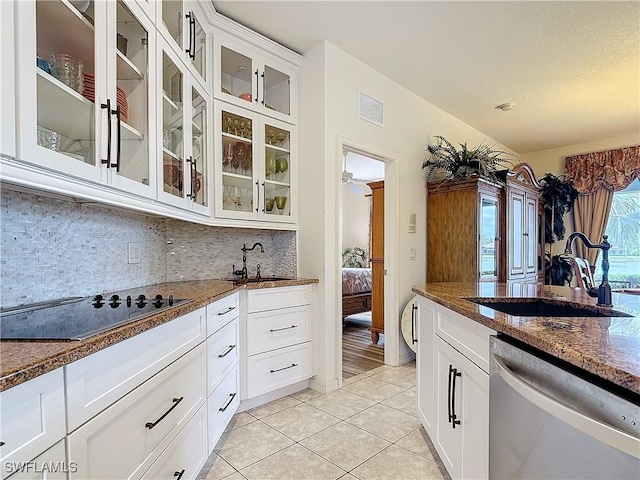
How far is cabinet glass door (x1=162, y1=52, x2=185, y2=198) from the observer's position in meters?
1.76

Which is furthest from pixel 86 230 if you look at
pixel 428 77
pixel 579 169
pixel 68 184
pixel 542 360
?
pixel 579 169

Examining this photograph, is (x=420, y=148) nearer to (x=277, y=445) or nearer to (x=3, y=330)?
(x=277, y=445)

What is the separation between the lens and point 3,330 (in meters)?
0.96

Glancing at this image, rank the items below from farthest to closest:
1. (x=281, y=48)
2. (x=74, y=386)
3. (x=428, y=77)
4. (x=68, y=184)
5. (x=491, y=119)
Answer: (x=491, y=119), (x=428, y=77), (x=281, y=48), (x=68, y=184), (x=74, y=386)

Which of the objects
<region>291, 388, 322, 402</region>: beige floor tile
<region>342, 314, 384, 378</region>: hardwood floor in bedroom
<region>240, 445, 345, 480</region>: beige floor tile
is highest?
<region>240, 445, 345, 480</region>: beige floor tile

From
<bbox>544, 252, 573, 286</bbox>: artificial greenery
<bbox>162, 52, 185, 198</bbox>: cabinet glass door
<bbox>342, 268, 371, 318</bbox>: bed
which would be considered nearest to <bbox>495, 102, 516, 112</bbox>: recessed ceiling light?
<bbox>544, 252, 573, 286</bbox>: artificial greenery

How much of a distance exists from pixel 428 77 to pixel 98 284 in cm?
321

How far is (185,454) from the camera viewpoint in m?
1.44

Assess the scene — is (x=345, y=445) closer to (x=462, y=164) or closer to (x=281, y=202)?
(x=281, y=202)

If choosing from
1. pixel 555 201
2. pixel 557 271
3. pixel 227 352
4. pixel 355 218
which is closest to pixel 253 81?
pixel 227 352

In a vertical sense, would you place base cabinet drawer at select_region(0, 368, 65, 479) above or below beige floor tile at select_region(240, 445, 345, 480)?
above

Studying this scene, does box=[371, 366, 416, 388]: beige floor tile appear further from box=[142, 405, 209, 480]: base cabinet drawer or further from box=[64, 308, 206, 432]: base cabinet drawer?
box=[64, 308, 206, 432]: base cabinet drawer

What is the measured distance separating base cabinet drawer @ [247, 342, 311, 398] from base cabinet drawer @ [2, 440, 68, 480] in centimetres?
162

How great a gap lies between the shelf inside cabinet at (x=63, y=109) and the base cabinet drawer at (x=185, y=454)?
1171mm
